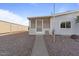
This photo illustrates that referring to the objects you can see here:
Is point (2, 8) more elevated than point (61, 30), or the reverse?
point (2, 8)

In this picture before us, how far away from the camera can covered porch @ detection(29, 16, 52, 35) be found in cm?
2039

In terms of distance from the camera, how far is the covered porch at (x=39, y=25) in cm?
2039

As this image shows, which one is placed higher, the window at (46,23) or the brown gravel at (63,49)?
the window at (46,23)

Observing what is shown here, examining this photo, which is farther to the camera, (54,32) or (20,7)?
(20,7)

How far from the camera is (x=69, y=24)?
1881cm

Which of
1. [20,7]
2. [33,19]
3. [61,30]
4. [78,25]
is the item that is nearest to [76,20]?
[78,25]

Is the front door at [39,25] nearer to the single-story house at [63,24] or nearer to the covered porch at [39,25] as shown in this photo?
the covered porch at [39,25]


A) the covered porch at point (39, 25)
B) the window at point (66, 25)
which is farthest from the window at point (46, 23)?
the window at point (66, 25)

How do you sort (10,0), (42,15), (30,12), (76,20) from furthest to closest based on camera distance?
(30,12), (42,15), (76,20), (10,0)

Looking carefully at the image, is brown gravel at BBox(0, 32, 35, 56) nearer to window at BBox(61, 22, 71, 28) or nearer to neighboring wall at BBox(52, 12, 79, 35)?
neighboring wall at BBox(52, 12, 79, 35)

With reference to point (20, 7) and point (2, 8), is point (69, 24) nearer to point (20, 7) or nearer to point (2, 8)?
point (20, 7)

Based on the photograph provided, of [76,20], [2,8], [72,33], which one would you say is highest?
[2,8]

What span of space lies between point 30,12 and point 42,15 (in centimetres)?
323

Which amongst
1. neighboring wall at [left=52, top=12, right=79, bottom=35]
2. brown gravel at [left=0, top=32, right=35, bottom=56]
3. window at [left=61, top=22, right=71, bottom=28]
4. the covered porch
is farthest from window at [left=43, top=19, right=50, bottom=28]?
brown gravel at [left=0, top=32, right=35, bottom=56]
